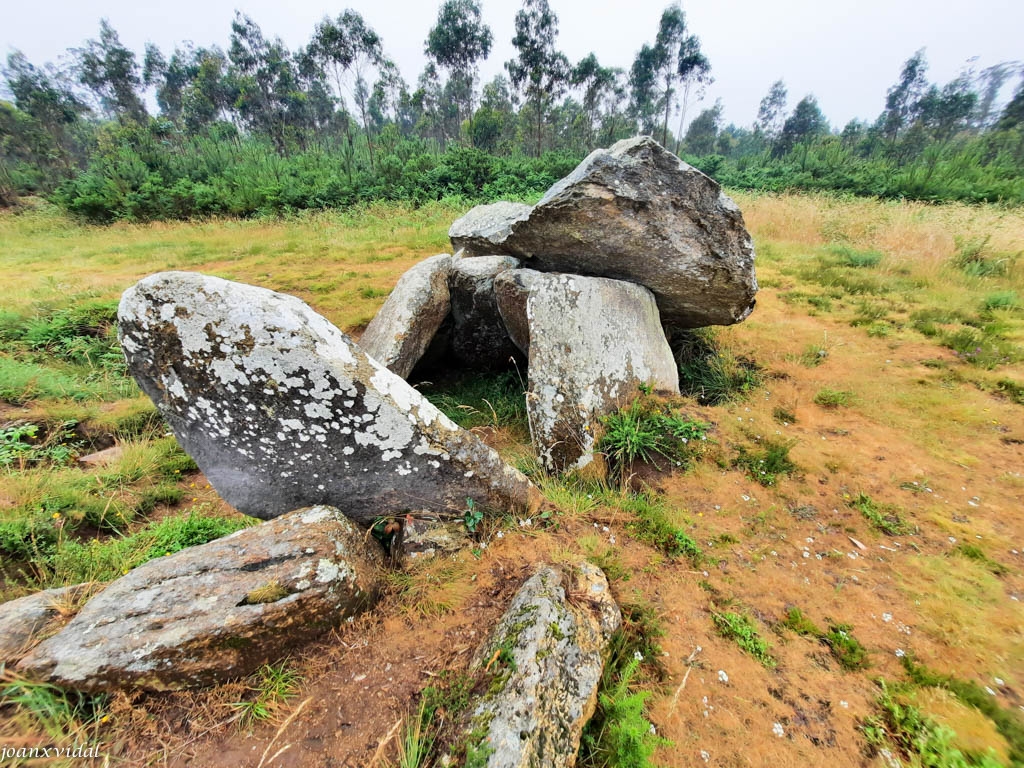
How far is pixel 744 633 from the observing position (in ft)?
6.93

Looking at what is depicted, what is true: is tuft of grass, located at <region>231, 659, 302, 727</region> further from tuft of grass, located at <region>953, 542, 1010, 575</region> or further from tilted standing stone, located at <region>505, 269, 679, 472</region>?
tuft of grass, located at <region>953, 542, 1010, 575</region>

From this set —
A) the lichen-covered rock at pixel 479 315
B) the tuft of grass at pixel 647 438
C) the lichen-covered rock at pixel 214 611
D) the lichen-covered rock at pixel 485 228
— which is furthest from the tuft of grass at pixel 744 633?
the lichen-covered rock at pixel 485 228

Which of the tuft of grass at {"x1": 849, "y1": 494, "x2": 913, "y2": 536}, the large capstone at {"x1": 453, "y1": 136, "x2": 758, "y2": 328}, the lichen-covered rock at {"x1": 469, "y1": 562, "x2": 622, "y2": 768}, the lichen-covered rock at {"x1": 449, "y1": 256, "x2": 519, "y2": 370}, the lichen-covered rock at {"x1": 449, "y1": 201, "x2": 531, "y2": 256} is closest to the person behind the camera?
the lichen-covered rock at {"x1": 469, "y1": 562, "x2": 622, "y2": 768}

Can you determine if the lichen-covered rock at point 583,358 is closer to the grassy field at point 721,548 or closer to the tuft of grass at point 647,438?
the tuft of grass at point 647,438

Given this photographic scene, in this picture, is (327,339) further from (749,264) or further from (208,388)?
(749,264)

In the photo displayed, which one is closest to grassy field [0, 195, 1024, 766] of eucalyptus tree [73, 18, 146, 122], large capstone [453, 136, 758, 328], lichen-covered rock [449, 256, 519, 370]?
lichen-covered rock [449, 256, 519, 370]

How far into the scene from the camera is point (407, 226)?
12430 mm

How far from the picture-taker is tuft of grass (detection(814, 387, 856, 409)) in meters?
4.21

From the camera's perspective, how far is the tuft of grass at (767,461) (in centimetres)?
330

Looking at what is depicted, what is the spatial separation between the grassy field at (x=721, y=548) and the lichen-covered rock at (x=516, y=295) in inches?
37.2

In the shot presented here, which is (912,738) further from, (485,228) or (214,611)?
(485,228)

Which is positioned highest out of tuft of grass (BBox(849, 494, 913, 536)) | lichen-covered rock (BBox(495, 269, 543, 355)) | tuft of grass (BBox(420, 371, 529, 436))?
lichen-covered rock (BBox(495, 269, 543, 355))

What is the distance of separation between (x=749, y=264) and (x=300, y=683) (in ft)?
15.9

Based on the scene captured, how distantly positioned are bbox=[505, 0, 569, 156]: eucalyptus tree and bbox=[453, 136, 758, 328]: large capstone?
79.4 ft
